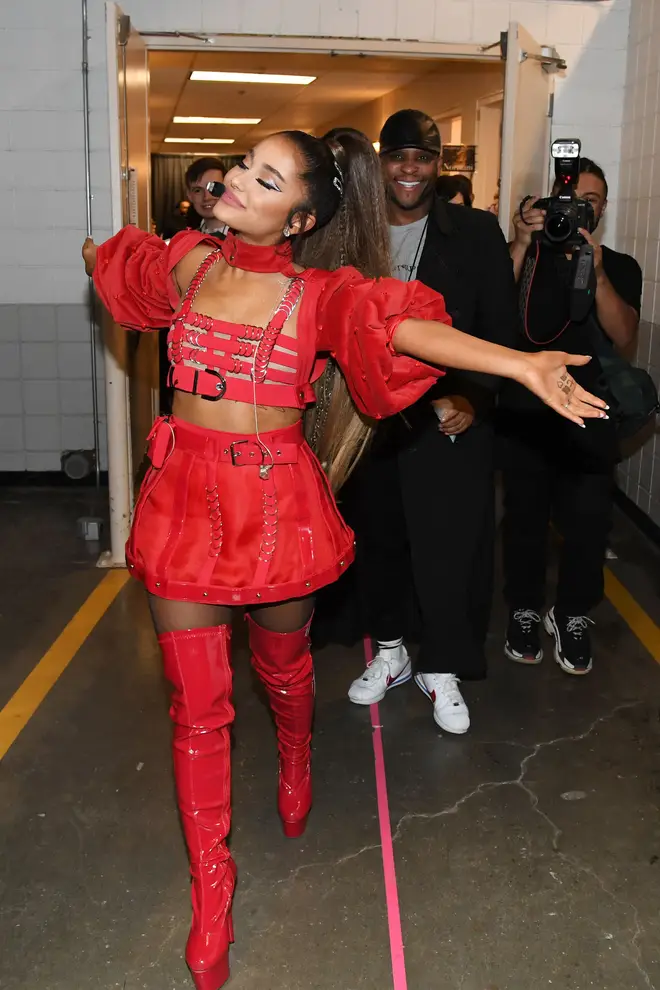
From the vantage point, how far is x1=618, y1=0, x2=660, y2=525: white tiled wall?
15.7 ft

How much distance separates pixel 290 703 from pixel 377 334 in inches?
38.0

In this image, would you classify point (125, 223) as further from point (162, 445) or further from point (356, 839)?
point (356, 839)

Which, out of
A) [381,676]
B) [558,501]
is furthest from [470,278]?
[381,676]

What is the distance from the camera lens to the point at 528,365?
1585 mm

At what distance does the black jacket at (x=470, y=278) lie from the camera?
9.44 feet

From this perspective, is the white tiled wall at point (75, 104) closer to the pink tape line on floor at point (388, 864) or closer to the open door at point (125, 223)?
the open door at point (125, 223)

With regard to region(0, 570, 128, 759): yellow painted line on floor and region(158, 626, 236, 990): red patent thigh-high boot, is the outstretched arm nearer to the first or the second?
region(158, 626, 236, 990): red patent thigh-high boot

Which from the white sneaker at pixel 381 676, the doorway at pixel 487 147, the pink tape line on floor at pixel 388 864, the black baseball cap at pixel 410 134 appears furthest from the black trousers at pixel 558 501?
the doorway at pixel 487 147

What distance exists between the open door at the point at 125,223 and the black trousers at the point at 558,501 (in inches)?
66.6

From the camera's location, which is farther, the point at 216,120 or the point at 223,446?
the point at 216,120

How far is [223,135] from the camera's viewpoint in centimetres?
1619

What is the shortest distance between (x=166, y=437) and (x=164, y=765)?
4.00 feet

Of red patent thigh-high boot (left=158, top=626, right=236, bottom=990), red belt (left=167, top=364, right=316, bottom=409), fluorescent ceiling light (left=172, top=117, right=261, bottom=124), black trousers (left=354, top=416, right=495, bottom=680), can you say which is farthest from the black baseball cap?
fluorescent ceiling light (left=172, top=117, right=261, bottom=124)

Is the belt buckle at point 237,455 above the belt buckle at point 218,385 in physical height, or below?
below
